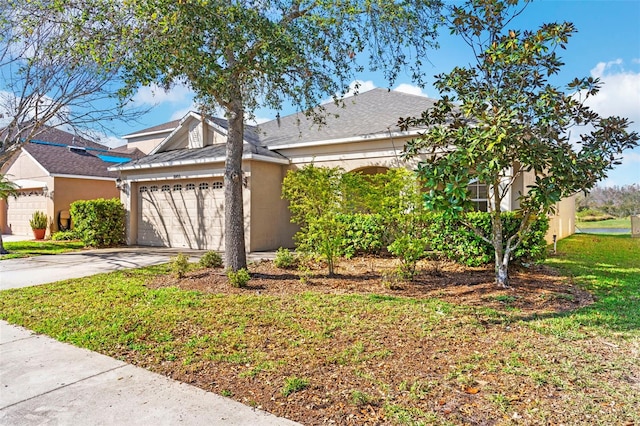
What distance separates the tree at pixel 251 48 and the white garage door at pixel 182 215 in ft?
15.7

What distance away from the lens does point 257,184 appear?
43.2 feet

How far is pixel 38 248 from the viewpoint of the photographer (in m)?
15.1

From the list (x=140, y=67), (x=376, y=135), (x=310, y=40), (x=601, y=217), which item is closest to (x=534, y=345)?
(x=310, y=40)

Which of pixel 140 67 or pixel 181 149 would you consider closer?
pixel 140 67

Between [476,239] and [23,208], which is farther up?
[23,208]

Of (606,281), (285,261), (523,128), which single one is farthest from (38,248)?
(606,281)

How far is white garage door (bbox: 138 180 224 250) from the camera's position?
1391 cm

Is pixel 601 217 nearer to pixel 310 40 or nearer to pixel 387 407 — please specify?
pixel 310 40

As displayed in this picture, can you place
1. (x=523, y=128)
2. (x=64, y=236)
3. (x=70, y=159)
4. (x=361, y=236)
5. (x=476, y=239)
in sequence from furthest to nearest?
1. (x=70, y=159)
2. (x=64, y=236)
3. (x=361, y=236)
4. (x=476, y=239)
5. (x=523, y=128)

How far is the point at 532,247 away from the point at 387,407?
6.67 metres

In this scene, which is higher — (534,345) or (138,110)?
(138,110)

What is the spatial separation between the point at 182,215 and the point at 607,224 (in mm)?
30883

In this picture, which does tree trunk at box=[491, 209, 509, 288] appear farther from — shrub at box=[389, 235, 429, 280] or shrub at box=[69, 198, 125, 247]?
→ shrub at box=[69, 198, 125, 247]

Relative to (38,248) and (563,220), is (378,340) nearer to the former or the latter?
(38,248)
